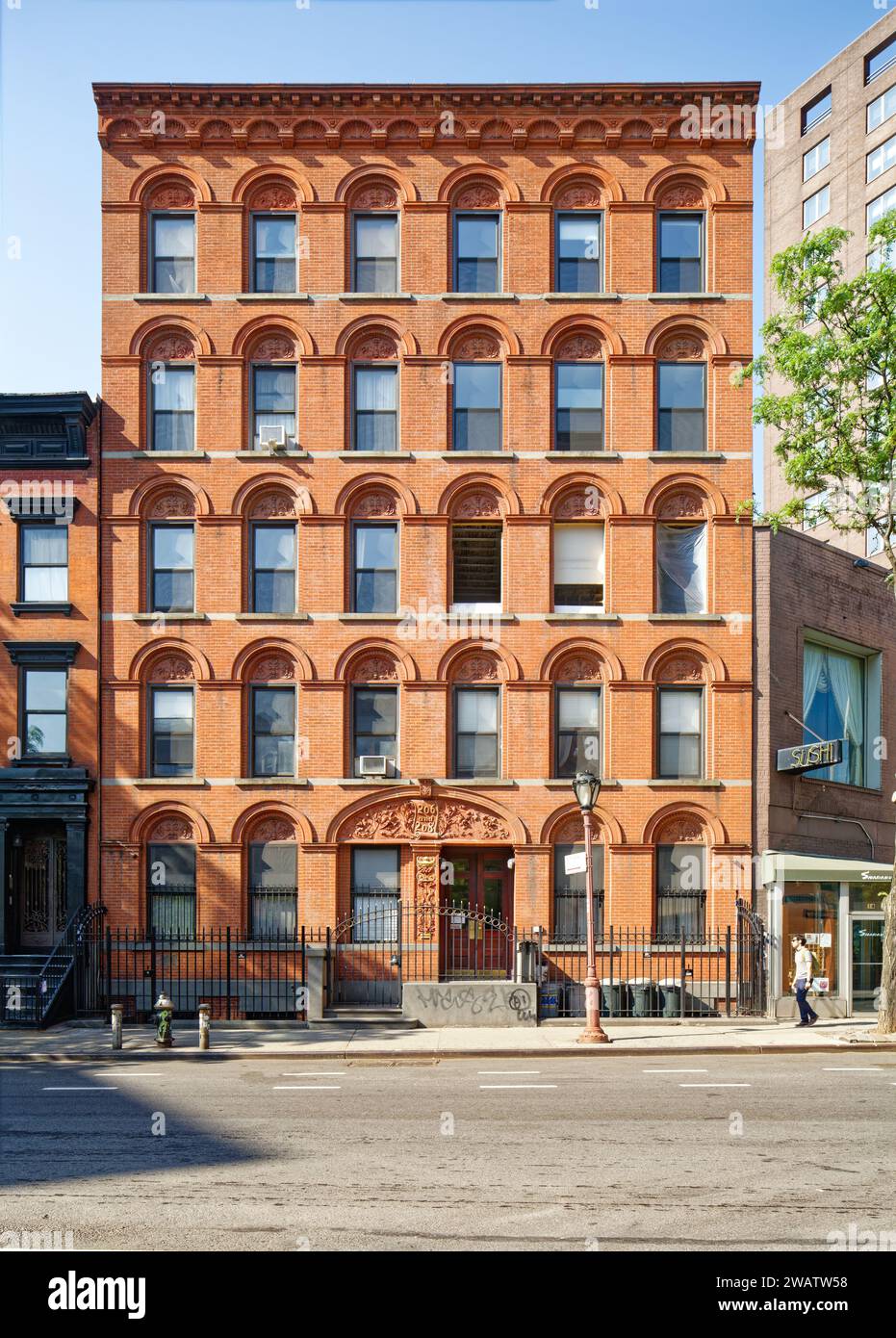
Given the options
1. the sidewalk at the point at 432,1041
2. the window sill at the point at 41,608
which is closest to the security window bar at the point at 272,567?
the window sill at the point at 41,608

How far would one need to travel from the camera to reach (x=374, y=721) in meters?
25.6

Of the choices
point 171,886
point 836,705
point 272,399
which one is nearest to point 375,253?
point 272,399

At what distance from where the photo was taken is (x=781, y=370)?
875 inches

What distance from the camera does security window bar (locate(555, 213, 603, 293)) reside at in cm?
2648

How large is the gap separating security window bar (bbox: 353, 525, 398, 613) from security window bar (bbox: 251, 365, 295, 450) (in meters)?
2.70

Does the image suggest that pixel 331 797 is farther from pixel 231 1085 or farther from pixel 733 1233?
pixel 733 1233

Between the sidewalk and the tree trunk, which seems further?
the tree trunk

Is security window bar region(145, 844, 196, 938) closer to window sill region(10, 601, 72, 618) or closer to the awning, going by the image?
window sill region(10, 601, 72, 618)

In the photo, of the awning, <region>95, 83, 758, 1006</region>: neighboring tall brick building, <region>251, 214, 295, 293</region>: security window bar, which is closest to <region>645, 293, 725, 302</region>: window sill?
<region>95, 83, 758, 1006</region>: neighboring tall brick building

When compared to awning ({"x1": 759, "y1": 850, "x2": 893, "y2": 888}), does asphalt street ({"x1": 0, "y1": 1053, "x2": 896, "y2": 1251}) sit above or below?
below

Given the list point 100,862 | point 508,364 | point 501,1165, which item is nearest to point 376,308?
point 508,364

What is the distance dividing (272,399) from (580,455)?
668 centimetres

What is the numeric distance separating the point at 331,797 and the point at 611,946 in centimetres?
640

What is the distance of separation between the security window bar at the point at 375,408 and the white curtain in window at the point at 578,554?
409cm
